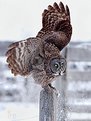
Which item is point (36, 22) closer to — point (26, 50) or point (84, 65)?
point (84, 65)

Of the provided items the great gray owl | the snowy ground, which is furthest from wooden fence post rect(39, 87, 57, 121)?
the snowy ground

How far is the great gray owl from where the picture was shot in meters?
1.51

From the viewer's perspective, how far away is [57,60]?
151cm

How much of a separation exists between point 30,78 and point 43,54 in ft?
2.06

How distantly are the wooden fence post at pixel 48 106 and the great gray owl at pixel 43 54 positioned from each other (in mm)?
68

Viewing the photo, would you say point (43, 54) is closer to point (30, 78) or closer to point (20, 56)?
point (20, 56)

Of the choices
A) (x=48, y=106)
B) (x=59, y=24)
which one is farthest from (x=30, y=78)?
(x=48, y=106)

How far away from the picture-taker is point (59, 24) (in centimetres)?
166

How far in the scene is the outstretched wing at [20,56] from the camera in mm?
1518

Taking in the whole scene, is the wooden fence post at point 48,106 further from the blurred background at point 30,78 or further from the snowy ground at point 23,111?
the snowy ground at point 23,111

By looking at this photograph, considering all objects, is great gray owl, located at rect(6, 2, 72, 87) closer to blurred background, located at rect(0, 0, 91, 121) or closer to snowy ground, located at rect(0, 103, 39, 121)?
blurred background, located at rect(0, 0, 91, 121)

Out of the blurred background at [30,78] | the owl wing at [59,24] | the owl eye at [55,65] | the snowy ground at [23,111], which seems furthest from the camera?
the blurred background at [30,78]

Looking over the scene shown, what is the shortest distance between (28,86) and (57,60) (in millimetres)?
1234

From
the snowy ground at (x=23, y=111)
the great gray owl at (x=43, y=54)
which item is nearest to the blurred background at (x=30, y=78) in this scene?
the snowy ground at (x=23, y=111)
